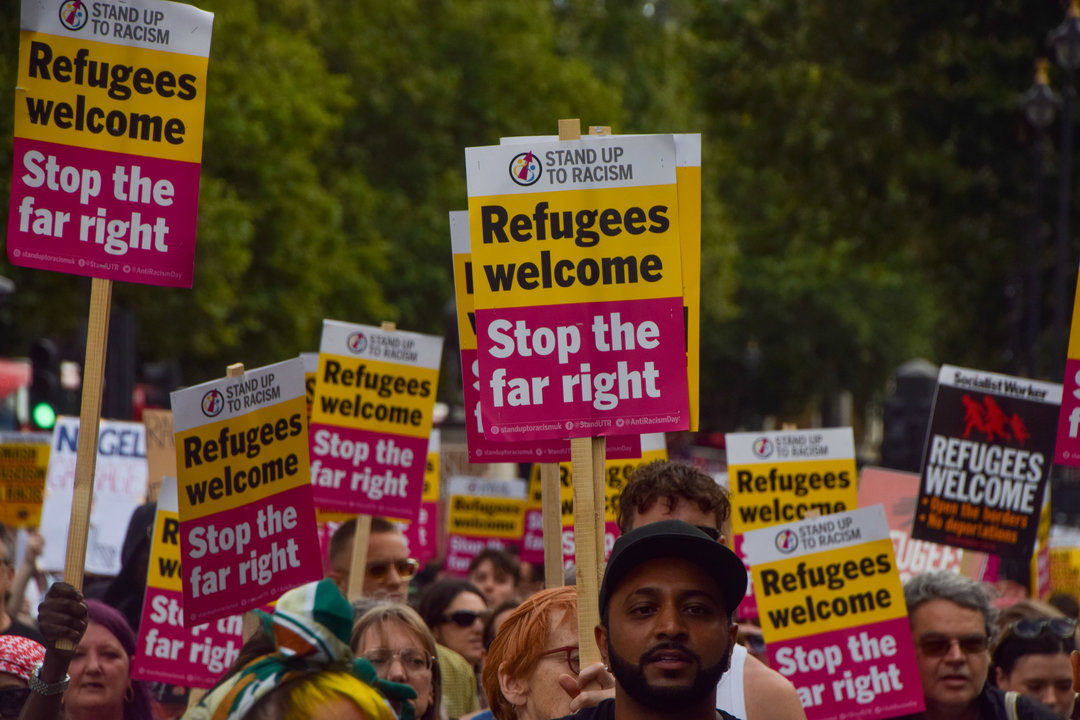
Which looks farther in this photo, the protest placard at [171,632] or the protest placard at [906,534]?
the protest placard at [906,534]

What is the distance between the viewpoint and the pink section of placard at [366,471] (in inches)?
336

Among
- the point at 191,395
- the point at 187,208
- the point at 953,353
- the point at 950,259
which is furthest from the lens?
the point at 953,353

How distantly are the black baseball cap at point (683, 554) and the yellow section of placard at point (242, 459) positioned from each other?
9.45ft

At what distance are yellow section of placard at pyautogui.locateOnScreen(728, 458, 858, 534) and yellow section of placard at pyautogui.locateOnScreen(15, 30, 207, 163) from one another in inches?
151

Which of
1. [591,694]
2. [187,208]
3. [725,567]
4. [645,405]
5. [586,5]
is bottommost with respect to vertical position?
[591,694]

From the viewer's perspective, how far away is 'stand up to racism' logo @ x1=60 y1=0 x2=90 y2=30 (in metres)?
5.99

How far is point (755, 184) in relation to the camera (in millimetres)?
46312

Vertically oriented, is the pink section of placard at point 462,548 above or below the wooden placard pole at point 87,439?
below

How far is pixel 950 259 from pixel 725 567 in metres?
20.8

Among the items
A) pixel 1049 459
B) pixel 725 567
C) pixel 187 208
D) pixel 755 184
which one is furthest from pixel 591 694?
pixel 755 184

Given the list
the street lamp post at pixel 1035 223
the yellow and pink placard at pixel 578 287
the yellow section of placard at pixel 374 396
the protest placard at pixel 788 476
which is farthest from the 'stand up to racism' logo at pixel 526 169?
the street lamp post at pixel 1035 223

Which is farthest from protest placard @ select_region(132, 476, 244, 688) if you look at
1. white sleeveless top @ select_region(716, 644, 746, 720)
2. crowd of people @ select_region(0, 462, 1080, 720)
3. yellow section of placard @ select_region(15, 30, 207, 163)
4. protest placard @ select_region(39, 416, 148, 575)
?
protest placard @ select_region(39, 416, 148, 575)

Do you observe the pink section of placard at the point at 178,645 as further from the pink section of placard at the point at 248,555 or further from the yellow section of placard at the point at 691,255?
the yellow section of placard at the point at 691,255

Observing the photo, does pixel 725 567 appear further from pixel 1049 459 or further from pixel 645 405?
pixel 1049 459
